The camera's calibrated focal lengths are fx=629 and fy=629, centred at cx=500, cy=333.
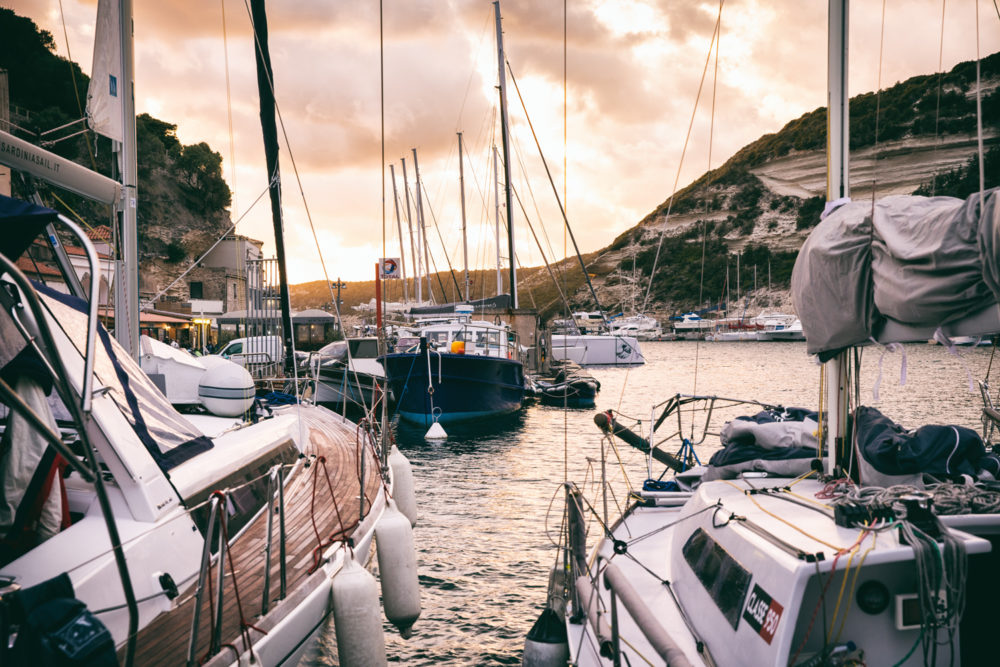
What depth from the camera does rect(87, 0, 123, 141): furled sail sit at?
21.2 feet

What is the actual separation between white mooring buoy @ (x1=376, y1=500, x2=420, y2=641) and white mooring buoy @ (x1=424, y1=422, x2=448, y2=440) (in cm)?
1228

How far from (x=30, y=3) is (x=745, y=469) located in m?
10.7

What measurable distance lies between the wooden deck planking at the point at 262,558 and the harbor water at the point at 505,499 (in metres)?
0.63

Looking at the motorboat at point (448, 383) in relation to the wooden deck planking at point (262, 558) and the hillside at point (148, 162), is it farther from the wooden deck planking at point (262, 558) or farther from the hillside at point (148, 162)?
the hillside at point (148, 162)

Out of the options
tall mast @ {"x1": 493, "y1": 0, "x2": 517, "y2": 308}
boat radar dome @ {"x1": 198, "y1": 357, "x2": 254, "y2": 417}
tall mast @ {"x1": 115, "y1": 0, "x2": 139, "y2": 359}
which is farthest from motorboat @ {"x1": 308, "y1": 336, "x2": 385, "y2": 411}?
tall mast @ {"x1": 115, "y1": 0, "x2": 139, "y2": 359}

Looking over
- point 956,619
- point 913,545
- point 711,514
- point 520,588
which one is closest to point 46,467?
point 711,514

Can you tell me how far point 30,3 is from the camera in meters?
8.60

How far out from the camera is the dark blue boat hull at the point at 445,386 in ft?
60.8

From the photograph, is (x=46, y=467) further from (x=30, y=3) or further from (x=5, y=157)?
(x=30, y=3)

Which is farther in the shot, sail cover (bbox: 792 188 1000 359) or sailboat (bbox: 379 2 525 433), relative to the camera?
sailboat (bbox: 379 2 525 433)

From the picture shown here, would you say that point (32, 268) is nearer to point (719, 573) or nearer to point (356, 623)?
point (356, 623)

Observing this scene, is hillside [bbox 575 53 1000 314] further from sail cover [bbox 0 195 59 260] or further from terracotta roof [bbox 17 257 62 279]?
sail cover [bbox 0 195 59 260]

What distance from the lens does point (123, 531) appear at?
10.6 feet

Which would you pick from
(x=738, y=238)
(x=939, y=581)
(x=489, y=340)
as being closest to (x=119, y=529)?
(x=939, y=581)
